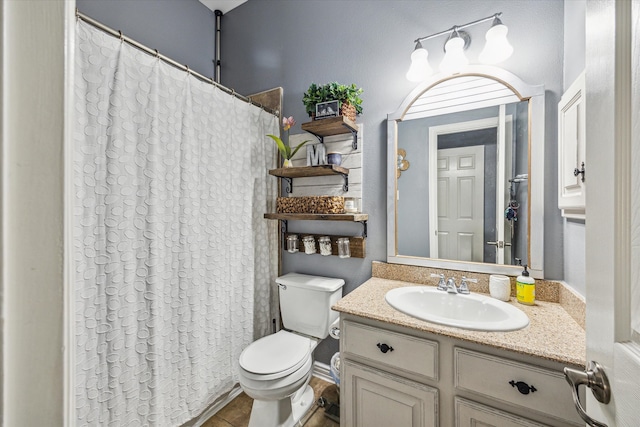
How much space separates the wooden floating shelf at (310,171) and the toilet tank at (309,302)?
72 cm

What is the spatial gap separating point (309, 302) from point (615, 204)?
4.95 ft

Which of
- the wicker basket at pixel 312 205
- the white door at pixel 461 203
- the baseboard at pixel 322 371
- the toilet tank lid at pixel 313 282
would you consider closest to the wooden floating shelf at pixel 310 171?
the wicker basket at pixel 312 205

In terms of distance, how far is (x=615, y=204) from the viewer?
443mm

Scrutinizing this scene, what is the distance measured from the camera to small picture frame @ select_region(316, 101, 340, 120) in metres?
1.60

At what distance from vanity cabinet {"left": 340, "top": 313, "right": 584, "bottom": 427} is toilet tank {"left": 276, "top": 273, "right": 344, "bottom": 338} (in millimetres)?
447

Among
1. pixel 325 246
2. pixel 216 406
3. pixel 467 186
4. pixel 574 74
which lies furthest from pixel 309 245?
pixel 574 74

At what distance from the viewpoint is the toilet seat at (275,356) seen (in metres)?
1.30

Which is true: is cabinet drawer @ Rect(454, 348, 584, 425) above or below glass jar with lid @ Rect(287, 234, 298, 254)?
below

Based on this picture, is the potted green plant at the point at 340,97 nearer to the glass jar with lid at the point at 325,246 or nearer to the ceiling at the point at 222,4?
the glass jar with lid at the point at 325,246

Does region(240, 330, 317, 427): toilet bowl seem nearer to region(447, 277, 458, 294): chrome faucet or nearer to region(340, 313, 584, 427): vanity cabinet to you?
region(340, 313, 584, 427): vanity cabinet

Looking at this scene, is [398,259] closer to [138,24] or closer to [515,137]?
[515,137]

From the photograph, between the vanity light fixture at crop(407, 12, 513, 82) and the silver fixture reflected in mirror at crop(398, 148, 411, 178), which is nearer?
the vanity light fixture at crop(407, 12, 513, 82)

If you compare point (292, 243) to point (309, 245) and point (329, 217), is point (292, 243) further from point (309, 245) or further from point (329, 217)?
point (329, 217)

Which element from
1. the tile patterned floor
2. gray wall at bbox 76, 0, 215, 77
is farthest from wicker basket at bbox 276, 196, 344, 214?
gray wall at bbox 76, 0, 215, 77
